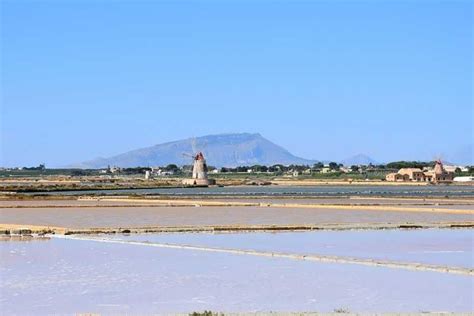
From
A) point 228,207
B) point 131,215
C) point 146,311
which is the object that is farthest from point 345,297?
point 228,207

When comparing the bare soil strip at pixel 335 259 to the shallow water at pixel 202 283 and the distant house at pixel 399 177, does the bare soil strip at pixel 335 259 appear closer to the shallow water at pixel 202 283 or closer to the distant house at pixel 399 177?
the shallow water at pixel 202 283

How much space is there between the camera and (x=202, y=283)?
14.6 m

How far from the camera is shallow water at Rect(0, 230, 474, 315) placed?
1223cm

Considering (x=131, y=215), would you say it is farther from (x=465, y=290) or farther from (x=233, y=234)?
(x=465, y=290)

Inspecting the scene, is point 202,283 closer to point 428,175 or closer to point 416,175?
point 428,175

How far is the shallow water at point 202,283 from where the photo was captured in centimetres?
1223

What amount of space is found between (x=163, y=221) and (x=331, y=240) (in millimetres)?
10175

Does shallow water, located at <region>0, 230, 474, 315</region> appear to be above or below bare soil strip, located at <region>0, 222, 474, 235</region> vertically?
below

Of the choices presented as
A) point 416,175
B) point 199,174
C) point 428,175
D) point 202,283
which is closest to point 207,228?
point 202,283

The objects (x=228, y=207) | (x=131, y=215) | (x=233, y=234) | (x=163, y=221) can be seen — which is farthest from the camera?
(x=228, y=207)

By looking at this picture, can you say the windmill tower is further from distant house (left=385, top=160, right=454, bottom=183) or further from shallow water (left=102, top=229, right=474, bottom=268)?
shallow water (left=102, top=229, right=474, bottom=268)

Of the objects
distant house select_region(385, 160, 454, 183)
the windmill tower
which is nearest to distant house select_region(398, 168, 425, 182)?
distant house select_region(385, 160, 454, 183)

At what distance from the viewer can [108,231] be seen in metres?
25.5

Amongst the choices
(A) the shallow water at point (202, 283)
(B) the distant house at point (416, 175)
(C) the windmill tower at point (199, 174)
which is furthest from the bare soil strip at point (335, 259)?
(B) the distant house at point (416, 175)
